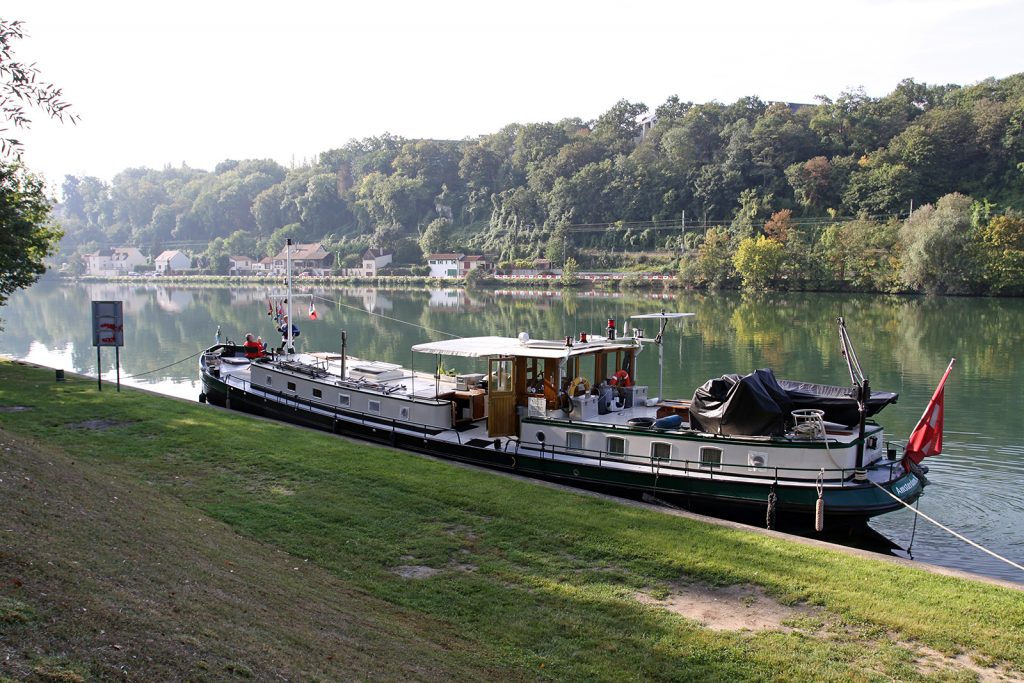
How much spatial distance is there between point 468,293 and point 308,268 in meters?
55.7

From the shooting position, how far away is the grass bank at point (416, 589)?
6.12m

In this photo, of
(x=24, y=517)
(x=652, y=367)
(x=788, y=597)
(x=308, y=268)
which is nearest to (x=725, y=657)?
(x=788, y=597)

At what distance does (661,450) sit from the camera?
1656 centimetres

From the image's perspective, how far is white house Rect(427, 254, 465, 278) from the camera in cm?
13325

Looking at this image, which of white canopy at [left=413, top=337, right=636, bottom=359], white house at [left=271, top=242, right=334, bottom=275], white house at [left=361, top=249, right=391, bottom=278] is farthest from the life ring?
white house at [left=271, top=242, right=334, bottom=275]

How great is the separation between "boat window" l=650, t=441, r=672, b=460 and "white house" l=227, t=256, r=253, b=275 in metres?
156

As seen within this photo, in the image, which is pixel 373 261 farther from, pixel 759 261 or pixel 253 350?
pixel 253 350

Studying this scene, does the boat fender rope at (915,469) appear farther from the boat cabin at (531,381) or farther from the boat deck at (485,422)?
the boat cabin at (531,381)

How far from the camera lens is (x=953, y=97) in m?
112

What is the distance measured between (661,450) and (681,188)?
111022 millimetres

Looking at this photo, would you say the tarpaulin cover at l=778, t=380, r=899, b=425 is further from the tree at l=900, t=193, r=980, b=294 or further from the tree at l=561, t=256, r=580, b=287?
the tree at l=561, t=256, r=580, b=287

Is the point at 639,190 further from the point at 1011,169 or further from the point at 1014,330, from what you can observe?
the point at 1014,330

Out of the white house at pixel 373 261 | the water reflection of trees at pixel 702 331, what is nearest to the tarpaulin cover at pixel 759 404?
the water reflection of trees at pixel 702 331

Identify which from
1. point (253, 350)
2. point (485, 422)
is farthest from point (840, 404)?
point (253, 350)
